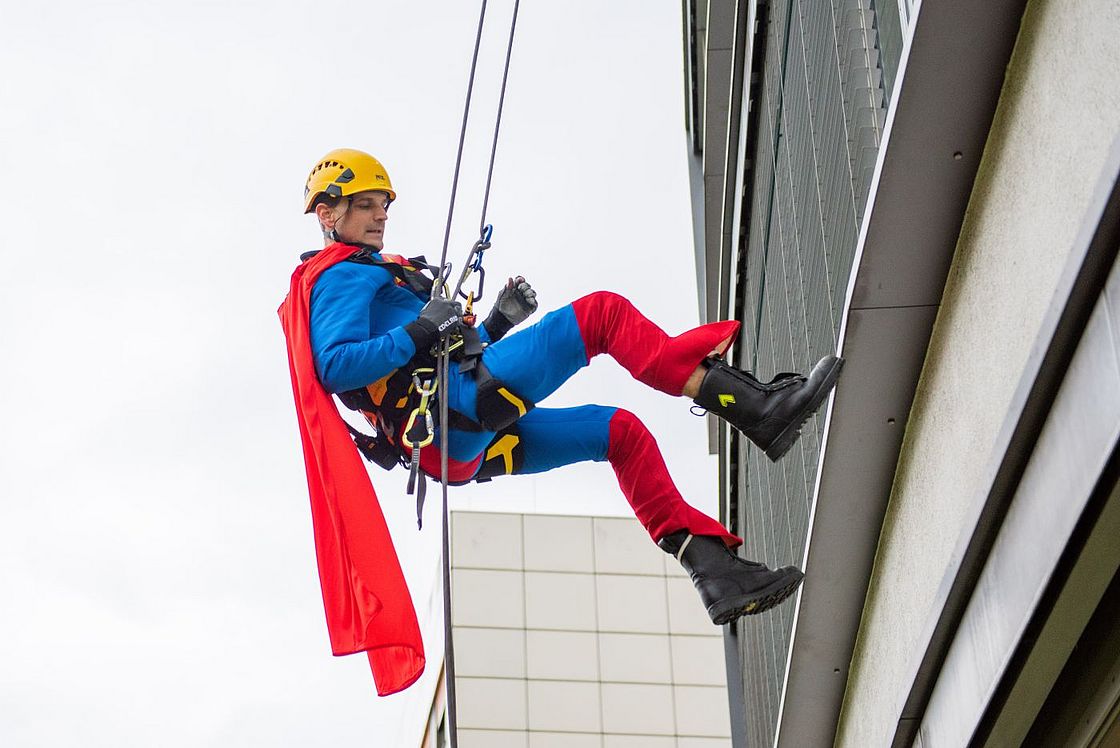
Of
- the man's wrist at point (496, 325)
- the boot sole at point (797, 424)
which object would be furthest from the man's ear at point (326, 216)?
the boot sole at point (797, 424)

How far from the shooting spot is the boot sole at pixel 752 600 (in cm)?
537

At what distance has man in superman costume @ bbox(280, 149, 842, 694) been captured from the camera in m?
5.26

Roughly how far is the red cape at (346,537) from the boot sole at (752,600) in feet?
3.38

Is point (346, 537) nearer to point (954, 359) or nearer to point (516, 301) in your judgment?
point (516, 301)

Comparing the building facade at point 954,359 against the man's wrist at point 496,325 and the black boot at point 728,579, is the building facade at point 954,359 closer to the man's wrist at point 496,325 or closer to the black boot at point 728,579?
the black boot at point 728,579

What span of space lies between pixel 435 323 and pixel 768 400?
1166 mm

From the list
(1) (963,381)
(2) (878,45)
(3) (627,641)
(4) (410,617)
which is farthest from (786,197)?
(3) (627,641)

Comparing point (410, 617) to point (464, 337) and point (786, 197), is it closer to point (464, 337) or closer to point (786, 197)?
point (464, 337)

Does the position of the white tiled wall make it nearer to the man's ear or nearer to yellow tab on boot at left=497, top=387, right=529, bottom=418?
the man's ear

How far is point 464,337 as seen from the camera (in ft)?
18.3

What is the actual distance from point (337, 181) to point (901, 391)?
7.39 ft

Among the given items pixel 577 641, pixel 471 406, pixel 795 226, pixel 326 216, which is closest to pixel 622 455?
pixel 471 406

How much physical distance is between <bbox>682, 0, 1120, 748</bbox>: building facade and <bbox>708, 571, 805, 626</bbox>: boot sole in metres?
0.47

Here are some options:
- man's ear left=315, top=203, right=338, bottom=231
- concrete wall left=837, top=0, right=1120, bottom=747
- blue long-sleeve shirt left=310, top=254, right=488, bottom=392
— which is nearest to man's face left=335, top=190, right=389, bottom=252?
man's ear left=315, top=203, right=338, bottom=231
